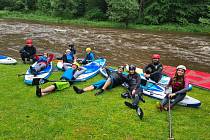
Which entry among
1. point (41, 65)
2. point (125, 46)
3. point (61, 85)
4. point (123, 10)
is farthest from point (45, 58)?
point (123, 10)

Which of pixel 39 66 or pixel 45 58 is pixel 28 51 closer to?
pixel 45 58

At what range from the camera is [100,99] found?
9250mm

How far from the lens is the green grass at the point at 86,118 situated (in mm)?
6988

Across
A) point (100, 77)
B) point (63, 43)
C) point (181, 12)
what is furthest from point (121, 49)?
point (181, 12)

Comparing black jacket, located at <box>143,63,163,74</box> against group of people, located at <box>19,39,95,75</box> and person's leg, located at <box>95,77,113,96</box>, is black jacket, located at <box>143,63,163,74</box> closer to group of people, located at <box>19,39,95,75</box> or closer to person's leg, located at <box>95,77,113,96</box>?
person's leg, located at <box>95,77,113,96</box>

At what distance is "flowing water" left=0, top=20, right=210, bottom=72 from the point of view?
1814 centimetres

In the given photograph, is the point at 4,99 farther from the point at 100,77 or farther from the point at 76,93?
the point at 100,77

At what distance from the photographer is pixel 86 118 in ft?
25.6

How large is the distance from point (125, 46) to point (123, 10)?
1316cm

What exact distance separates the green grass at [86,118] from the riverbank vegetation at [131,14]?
917 inches

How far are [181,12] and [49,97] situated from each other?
2932 centimetres

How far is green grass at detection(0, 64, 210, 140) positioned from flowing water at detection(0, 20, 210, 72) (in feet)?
25.2

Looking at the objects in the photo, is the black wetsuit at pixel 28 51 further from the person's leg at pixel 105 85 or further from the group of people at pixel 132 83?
the person's leg at pixel 105 85

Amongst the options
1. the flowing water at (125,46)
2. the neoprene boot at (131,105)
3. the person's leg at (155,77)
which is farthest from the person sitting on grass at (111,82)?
the flowing water at (125,46)
